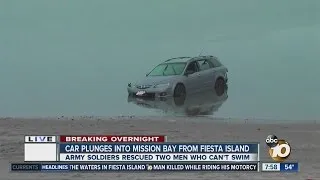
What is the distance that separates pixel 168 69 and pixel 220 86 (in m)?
3.19

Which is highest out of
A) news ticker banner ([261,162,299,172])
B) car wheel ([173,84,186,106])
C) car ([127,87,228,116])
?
car wheel ([173,84,186,106])

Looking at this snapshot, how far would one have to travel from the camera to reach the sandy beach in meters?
6.91

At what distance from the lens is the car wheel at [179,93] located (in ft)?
66.6

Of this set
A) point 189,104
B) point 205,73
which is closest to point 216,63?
point 205,73

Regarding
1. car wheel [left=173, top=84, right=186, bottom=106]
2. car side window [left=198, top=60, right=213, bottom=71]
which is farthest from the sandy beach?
car side window [left=198, top=60, right=213, bottom=71]

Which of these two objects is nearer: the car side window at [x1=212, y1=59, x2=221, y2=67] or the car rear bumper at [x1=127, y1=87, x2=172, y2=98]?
the car rear bumper at [x1=127, y1=87, x2=172, y2=98]

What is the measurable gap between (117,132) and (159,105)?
7646mm

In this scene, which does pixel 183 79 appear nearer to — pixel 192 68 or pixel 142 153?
pixel 192 68

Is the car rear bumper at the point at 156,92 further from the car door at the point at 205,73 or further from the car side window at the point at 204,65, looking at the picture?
the car side window at the point at 204,65

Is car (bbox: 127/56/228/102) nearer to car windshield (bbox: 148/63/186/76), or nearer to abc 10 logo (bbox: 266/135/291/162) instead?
car windshield (bbox: 148/63/186/76)

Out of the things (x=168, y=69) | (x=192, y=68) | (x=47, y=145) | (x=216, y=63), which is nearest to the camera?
(x=47, y=145)

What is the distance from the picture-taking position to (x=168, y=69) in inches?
862

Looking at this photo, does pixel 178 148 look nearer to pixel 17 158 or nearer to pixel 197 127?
pixel 17 158

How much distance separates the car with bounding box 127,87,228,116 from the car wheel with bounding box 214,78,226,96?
0.67 m
